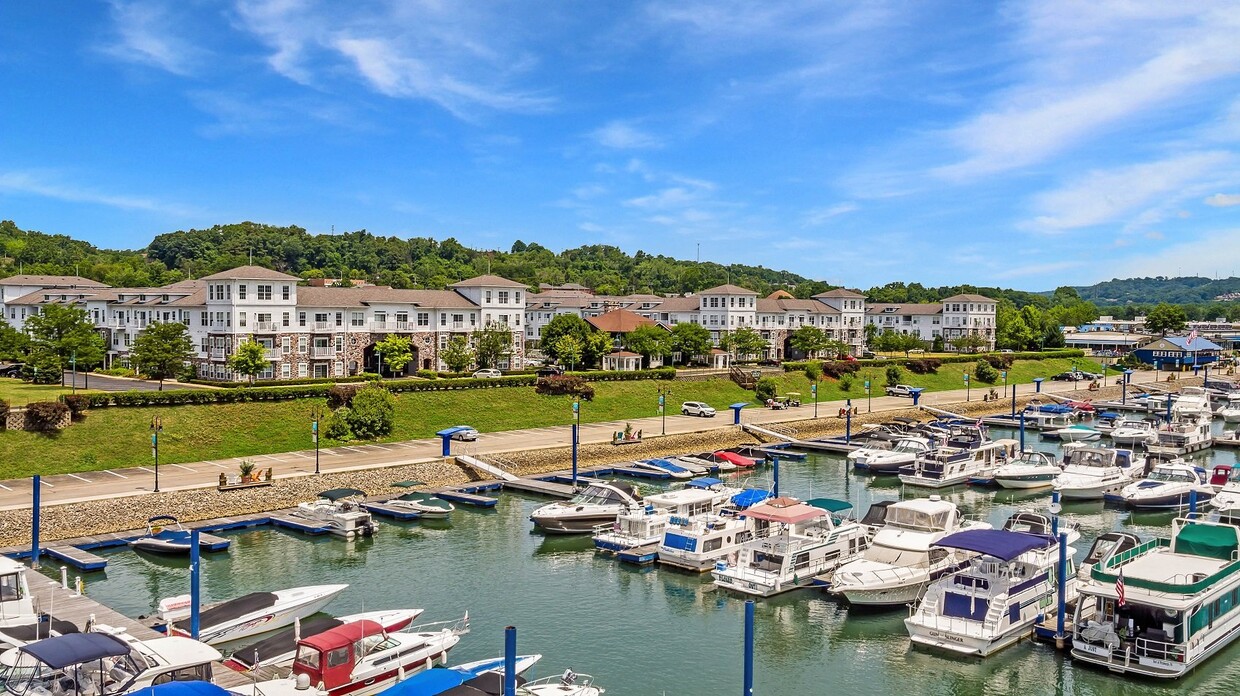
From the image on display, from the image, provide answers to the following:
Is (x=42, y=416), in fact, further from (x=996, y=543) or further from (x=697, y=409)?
(x=996, y=543)

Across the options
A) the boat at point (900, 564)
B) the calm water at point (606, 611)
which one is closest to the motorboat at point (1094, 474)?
the calm water at point (606, 611)

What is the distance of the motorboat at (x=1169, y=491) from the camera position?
162ft

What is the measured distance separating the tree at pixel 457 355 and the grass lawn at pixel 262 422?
861 cm

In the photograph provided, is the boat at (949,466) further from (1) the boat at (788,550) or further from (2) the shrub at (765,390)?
(2) the shrub at (765,390)

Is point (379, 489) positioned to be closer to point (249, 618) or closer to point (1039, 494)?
point (249, 618)

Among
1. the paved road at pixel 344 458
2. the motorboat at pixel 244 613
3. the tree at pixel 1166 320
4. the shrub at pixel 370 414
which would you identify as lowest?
the motorboat at pixel 244 613

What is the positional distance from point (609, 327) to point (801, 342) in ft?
85.8

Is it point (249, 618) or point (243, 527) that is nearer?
point (249, 618)

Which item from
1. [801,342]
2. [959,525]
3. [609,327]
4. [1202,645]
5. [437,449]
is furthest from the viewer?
[801,342]

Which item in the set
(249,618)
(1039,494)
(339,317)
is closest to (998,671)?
(249,618)

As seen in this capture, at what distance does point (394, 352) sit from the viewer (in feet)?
260

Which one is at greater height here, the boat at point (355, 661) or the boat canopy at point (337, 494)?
the boat canopy at point (337, 494)

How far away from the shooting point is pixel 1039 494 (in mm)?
54969

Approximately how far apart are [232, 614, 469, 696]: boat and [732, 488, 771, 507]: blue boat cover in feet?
66.9
